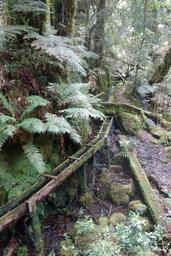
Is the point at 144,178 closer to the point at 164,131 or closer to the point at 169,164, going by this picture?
the point at 169,164

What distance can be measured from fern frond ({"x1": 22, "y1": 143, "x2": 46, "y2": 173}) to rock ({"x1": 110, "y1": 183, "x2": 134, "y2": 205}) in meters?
2.21

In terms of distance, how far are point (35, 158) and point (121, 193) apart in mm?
2395

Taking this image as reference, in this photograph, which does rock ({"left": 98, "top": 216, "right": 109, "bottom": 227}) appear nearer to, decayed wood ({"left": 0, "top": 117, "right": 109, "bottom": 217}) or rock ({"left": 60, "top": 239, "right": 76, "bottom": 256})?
rock ({"left": 60, "top": 239, "right": 76, "bottom": 256})

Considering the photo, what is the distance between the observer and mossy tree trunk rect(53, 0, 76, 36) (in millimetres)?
6293

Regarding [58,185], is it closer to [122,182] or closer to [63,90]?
[63,90]

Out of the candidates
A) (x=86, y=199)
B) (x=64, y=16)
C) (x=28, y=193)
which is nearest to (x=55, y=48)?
(x=64, y=16)

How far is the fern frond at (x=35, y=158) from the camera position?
375 centimetres

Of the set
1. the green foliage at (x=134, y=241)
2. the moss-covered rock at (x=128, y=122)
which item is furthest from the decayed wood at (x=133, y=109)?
the green foliage at (x=134, y=241)

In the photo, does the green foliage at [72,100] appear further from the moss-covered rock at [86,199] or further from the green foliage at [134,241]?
the green foliage at [134,241]

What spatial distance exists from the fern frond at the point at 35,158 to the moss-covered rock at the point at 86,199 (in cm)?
169

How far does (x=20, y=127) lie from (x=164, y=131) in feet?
16.8

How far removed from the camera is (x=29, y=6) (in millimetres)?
4859

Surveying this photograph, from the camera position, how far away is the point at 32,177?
4.14m

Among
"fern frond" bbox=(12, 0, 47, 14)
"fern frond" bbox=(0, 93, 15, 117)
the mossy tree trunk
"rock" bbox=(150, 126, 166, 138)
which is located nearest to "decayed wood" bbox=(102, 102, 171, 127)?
"rock" bbox=(150, 126, 166, 138)
